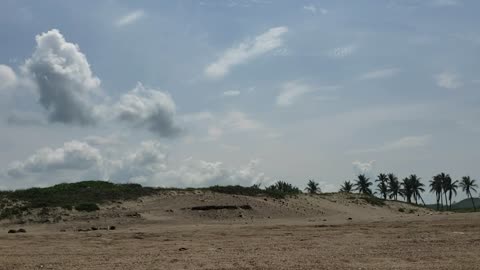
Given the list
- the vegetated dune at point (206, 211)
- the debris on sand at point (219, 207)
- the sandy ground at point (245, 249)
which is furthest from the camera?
the debris on sand at point (219, 207)

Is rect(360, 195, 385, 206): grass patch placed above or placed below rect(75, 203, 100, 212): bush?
above

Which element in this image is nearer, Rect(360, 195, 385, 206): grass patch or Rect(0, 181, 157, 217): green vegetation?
Rect(0, 181, 157, 217): green vegetation

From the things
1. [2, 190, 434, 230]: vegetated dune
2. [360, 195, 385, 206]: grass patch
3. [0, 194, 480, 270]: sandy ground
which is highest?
[360, 195, 385, 206]: grass patch

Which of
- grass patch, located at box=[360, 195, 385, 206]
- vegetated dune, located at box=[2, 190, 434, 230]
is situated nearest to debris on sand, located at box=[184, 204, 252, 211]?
vegetated dune, located at box=[2, 190, 434, 230]

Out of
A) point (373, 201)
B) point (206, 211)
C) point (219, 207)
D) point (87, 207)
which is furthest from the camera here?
point (373, 201)

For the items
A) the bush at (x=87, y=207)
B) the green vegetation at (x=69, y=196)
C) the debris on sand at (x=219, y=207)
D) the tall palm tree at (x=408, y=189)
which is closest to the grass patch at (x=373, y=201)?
the debris on sand at (x=219, y=207)

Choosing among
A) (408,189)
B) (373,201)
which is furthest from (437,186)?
(373,201)

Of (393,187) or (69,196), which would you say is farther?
(393,187)

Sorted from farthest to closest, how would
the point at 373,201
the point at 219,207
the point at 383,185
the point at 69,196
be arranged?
the point at 383,185, the point at 373,201, the point at 69,196, the point at 219,207

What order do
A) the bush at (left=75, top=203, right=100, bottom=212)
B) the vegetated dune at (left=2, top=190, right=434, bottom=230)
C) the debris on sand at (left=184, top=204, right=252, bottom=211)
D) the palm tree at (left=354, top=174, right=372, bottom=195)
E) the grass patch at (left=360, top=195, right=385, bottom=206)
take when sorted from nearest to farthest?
the vegetated dune at (left=2, top=190, right=434, bottom=230) → the bush at (left=75, top=203, right=100, bottom=212) → the debris on sand at (left=184, top=204, right=252, bottom=211) → the grass patch at (left=360, top=195, right=385, bottom=206) → the palm tree at (left=354, top=174, right=372, bottom=195)

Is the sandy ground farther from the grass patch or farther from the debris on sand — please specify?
the grass patch

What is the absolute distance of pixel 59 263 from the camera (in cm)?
1498

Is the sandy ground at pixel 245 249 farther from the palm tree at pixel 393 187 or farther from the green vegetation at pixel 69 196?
the palm tree at pixel 393 187

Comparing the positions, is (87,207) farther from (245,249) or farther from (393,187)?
(393,187)
